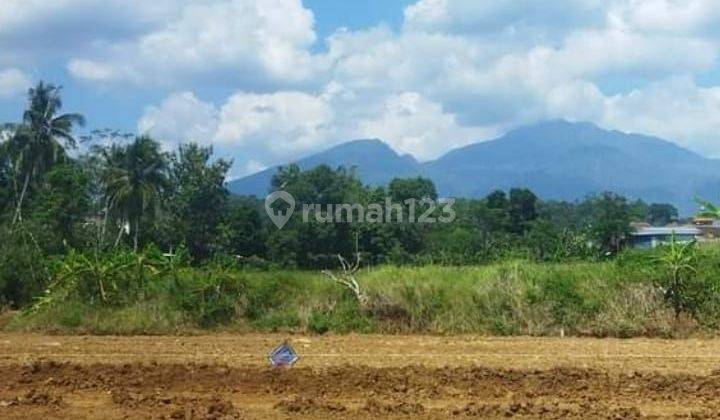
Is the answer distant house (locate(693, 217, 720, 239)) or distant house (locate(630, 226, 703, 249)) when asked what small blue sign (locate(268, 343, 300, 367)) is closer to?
distant house (locate(630, 226, 703, 249))

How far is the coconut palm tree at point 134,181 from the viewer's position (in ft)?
193

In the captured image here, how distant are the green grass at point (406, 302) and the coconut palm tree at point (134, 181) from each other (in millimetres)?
40159

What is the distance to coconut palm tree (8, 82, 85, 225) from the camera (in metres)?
58.1

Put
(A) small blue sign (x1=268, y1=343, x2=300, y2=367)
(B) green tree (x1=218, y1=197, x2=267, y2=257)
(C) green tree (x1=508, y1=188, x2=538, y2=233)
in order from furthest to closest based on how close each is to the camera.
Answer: (C) green tree (x1=508, y1=188, x2=538, y2=233), (B) green tree (x1=218, y1=197, x2=267, y2=257), (A) small blue sign (x1=268, y1=343, x2=300, y2=367)

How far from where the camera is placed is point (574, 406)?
29.2 ft

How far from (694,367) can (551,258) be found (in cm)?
1025

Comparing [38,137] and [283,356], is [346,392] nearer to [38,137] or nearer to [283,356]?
[283,356]

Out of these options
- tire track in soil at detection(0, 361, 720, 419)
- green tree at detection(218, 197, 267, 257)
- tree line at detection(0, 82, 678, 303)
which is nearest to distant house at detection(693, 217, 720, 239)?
tire track in soil at detection(0, 361, 720, 419)

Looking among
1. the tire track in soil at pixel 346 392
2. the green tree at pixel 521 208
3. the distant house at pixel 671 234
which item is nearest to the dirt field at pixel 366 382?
the tire track in soil at pixel 346 392

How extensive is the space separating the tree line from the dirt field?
33.3 m

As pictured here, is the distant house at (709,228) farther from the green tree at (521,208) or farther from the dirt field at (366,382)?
the green tree at (521,208)

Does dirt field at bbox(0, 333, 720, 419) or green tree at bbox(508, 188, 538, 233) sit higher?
green tree at bbox(508, 188, 538, 233)

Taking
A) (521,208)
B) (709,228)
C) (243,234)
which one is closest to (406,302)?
(709,228)

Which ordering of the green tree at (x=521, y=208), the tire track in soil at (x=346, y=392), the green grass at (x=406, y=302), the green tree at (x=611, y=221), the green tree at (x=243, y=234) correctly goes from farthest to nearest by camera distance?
the green tree at (x=521, y=208), the green tree at (x=243, y=234), the green tree at (x=611, y=221), the green grass at (x=406, y=302), the tire track in soil at (x=346, y=392)
